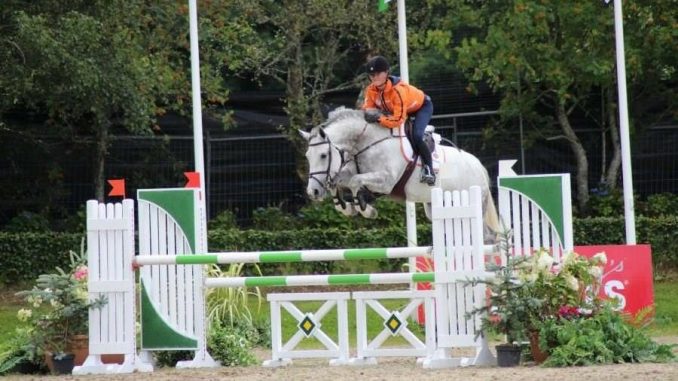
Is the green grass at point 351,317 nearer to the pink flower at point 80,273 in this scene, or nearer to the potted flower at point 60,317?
the pink flower at point 80,273

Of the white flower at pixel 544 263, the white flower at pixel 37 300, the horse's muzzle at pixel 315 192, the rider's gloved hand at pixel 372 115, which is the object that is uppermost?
the rider's gloved hand at pixel 372 115

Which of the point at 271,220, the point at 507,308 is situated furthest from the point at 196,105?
the point at 271,220

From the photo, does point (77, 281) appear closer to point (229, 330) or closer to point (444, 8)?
point (229, 330)

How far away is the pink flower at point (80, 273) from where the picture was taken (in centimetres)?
983

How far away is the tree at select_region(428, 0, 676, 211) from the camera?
55.2 feet

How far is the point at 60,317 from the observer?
31.4 ft

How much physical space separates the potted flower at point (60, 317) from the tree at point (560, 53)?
874cm

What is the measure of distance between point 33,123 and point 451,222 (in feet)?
34.2

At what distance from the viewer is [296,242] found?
16.9 m

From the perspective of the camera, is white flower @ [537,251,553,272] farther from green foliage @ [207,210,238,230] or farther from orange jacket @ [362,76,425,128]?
green foliage @ [207,210,238,230]

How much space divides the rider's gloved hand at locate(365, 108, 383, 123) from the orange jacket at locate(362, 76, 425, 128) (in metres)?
0.03

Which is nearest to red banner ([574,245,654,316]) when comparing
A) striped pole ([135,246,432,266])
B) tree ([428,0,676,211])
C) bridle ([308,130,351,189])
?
bridle ([308,130,351,189])

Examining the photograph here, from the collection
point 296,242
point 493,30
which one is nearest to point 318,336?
point 296,242

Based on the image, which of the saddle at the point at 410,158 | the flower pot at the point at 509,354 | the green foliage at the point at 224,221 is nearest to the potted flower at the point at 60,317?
the saddle at the point at 410,158
